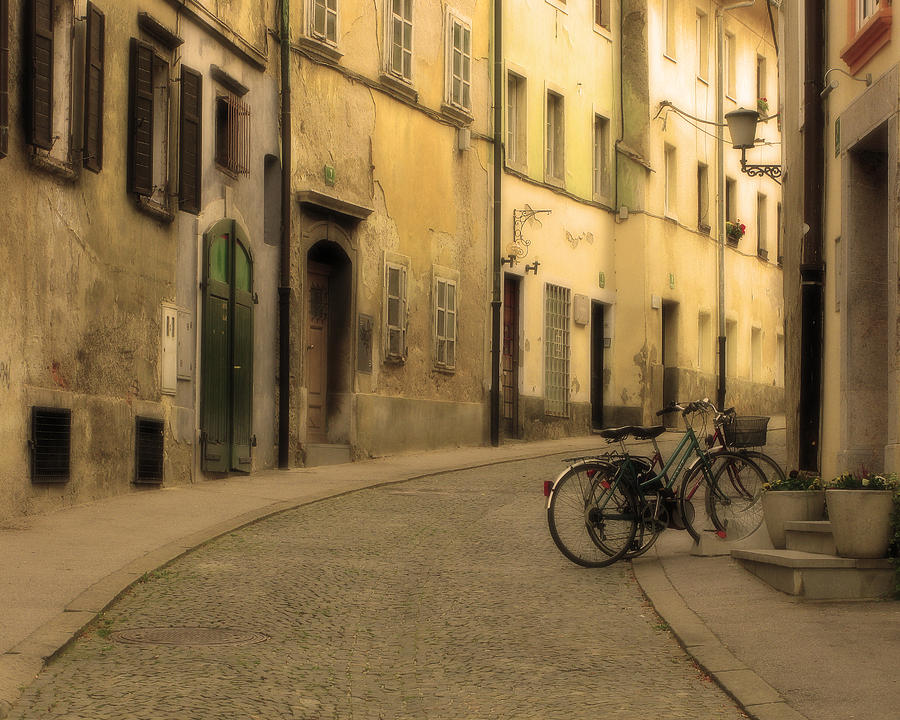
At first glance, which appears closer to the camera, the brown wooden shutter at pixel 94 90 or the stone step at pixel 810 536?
the stone step at pixel 810 536

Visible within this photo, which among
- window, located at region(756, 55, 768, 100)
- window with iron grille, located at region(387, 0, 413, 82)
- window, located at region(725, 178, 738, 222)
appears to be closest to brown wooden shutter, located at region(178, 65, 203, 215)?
window with iron grille, located at region(387, 0, 413, 82)

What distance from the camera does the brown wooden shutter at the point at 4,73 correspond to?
38.4 feet

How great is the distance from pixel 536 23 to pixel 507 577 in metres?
17.6

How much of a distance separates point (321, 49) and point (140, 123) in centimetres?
513

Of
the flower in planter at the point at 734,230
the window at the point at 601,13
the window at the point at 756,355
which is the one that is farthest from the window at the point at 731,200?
the window at the point at 601,13

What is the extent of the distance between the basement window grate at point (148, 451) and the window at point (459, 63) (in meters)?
9.50

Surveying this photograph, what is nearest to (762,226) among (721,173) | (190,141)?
(721,173)

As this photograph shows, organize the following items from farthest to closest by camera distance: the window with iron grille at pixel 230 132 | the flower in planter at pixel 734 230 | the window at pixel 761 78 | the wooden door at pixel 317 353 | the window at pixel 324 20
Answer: the window at pixel 761 78 → the flower in planter at pixel 734 230 → the wooden door at pixel 317 353 → the window at pixel 324 20 → the window with iron grille at pixel 230 132

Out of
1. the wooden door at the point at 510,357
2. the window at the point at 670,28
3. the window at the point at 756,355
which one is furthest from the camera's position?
→ the window at the point at 756,355

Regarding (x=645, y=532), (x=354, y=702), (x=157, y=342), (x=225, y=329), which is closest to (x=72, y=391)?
(x=157, y=342)

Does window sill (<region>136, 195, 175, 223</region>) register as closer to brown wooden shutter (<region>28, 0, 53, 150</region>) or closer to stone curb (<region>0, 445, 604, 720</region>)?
brown wooden shutter (<region>28, 0, 53, 150</region>)

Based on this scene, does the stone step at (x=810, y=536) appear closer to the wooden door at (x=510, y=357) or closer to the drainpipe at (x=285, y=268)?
the drainpipe at (x=285, y=268)

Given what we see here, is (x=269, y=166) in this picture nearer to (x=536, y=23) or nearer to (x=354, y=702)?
(x=536, y=23)

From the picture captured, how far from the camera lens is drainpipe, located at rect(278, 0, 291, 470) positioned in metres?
18.8
